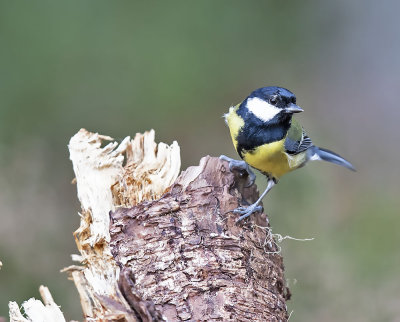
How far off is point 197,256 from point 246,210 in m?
0.33

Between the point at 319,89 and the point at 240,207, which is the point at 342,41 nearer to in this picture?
the point at 319,89

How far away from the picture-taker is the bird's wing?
2.96 m

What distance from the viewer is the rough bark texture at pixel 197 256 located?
1.98 meters

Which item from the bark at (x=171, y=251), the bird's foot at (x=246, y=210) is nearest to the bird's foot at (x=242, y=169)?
the bark at (x=171, y=251)

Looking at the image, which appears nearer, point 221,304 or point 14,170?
point 221,304

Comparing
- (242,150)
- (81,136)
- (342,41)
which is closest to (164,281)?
(81,136)

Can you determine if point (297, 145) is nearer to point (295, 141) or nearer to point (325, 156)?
point (295, 141)

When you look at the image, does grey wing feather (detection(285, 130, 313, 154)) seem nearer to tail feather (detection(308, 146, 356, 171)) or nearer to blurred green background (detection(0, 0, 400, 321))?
tail feather (detection(308, 146, 356, 171))

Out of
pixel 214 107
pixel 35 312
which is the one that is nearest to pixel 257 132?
pixel 35 312

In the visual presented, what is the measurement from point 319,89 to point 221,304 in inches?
179

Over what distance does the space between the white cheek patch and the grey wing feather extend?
7.0 inches

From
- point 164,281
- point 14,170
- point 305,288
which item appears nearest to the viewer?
point 164,281

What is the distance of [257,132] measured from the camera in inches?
113

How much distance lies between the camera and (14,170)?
161 inches
